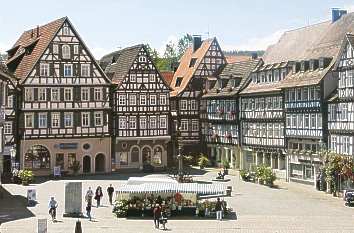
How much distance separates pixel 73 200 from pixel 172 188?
5486 millimetres

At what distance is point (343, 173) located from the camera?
4466 centimetres

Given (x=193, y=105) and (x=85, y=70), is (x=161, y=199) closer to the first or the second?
(x=85, y=70)

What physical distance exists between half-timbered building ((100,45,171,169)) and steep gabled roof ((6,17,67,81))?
807 cm

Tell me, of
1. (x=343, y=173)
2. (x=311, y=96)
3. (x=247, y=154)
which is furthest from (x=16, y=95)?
(x=343, y=173)

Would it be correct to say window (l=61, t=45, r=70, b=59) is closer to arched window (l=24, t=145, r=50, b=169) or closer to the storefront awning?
arched window (l=24, t=145, r=50, b=169)

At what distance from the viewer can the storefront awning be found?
36.4 meters

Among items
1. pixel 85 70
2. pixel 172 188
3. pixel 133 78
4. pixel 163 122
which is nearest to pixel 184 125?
pixel 163 122

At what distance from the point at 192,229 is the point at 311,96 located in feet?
73.7

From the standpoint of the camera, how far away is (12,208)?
38.5 m

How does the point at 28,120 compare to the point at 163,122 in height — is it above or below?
above

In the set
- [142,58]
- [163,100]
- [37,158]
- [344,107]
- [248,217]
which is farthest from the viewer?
[163,100]

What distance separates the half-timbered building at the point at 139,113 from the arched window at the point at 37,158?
680 centimetres

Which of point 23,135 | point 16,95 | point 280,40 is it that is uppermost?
→ point 280,40

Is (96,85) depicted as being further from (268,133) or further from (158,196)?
(158,196)
